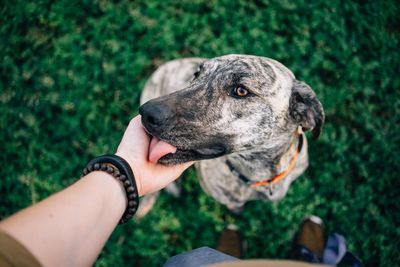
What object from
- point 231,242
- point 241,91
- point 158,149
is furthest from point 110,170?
point 231,242


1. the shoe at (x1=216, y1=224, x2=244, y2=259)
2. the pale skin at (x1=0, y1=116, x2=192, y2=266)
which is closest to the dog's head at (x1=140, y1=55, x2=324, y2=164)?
the pale skin at (x1=0, y1=116, x2=192, y2=266)

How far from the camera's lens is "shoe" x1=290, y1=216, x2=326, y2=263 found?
12.1ft

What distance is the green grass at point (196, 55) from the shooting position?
12.6ft

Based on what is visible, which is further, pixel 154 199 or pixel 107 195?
pixel 154 199

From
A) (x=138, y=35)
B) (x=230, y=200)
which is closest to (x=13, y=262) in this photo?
(x=230, y=200)

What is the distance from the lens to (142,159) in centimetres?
238

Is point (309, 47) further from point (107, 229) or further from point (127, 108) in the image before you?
point (107, 229)

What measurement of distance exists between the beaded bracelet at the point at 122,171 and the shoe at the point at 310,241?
232 cm

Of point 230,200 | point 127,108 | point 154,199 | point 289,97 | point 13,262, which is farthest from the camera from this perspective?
point 127,108

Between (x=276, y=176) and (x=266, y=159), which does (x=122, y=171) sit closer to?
(x=266, y=159)

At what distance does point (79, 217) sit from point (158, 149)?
704 millimetres

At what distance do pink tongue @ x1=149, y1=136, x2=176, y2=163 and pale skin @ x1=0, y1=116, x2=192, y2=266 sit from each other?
0.06 m

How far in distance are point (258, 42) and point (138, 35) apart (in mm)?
1603

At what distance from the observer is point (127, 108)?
4223 mm
